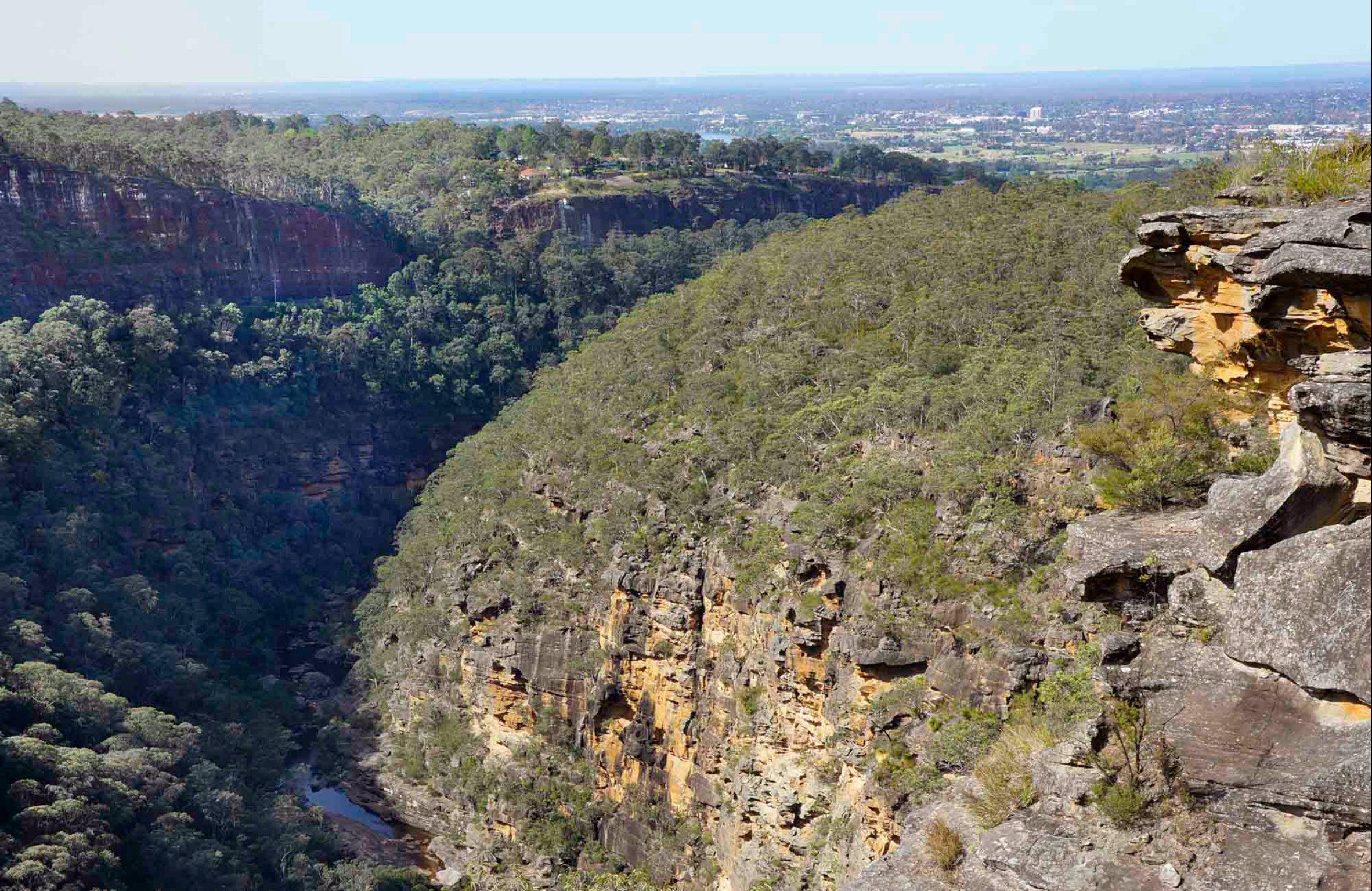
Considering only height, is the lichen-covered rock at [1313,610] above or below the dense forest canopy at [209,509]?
above

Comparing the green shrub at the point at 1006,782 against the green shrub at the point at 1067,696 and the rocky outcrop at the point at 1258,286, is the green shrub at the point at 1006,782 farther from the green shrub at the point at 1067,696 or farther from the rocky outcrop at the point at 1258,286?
the rocky outcrop at the point at 1258,286

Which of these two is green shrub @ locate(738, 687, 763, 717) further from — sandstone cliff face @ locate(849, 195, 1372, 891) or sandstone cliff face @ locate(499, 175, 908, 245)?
sandstone cliff face @ locate(499, 175, 908, 245)

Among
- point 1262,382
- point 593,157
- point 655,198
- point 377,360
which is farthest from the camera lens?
point 593,157

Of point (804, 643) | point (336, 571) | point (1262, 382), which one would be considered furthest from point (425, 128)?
point (1262, 382)

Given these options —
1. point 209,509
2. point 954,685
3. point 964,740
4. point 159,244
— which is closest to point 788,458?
point 954,685

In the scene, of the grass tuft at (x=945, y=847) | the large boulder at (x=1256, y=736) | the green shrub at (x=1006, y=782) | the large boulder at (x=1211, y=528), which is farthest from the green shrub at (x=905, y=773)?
the large boulder at (x=1256, y=736)

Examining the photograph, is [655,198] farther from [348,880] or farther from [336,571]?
[348,880]
